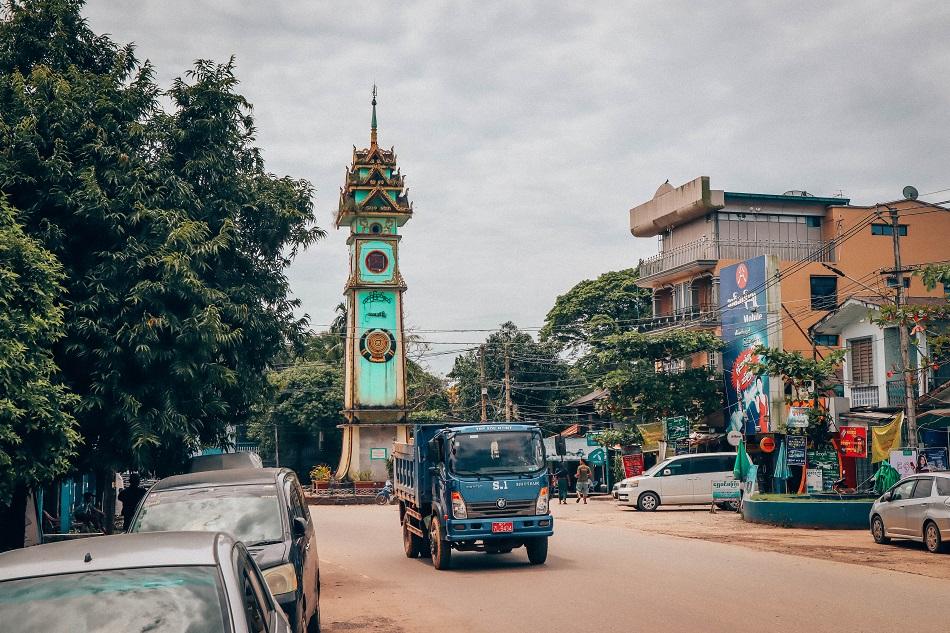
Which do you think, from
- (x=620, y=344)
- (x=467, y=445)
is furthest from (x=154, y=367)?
(x=620, y=344)

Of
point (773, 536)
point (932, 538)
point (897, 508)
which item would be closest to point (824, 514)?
point (773, 536)

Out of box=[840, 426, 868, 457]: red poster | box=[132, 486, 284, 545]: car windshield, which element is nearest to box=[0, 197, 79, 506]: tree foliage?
box=[132, 486, 284, 545]: car windshield

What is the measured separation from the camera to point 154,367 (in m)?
16.8

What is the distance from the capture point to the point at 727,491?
33.8m

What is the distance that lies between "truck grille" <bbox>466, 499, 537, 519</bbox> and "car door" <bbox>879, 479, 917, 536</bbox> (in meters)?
8.26

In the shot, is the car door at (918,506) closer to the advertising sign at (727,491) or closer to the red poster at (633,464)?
the advertising sign at (727,491)

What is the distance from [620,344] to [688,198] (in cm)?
1259

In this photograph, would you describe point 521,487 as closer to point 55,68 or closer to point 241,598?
point 55,68

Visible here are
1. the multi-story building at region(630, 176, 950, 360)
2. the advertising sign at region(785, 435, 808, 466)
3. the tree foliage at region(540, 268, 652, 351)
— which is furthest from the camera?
the tree foliage at region(540, 268, 652, 351)

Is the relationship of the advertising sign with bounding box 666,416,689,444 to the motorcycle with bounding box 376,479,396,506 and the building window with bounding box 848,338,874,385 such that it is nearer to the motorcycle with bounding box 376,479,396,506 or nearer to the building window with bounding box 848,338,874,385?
the building window with bounding box 848,338,874,385

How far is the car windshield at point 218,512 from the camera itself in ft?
32.2

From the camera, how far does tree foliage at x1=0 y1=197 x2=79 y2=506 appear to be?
493 inches

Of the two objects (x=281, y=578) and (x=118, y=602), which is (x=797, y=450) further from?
(x=118, y=602)

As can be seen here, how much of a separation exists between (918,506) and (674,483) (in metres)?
16.7
